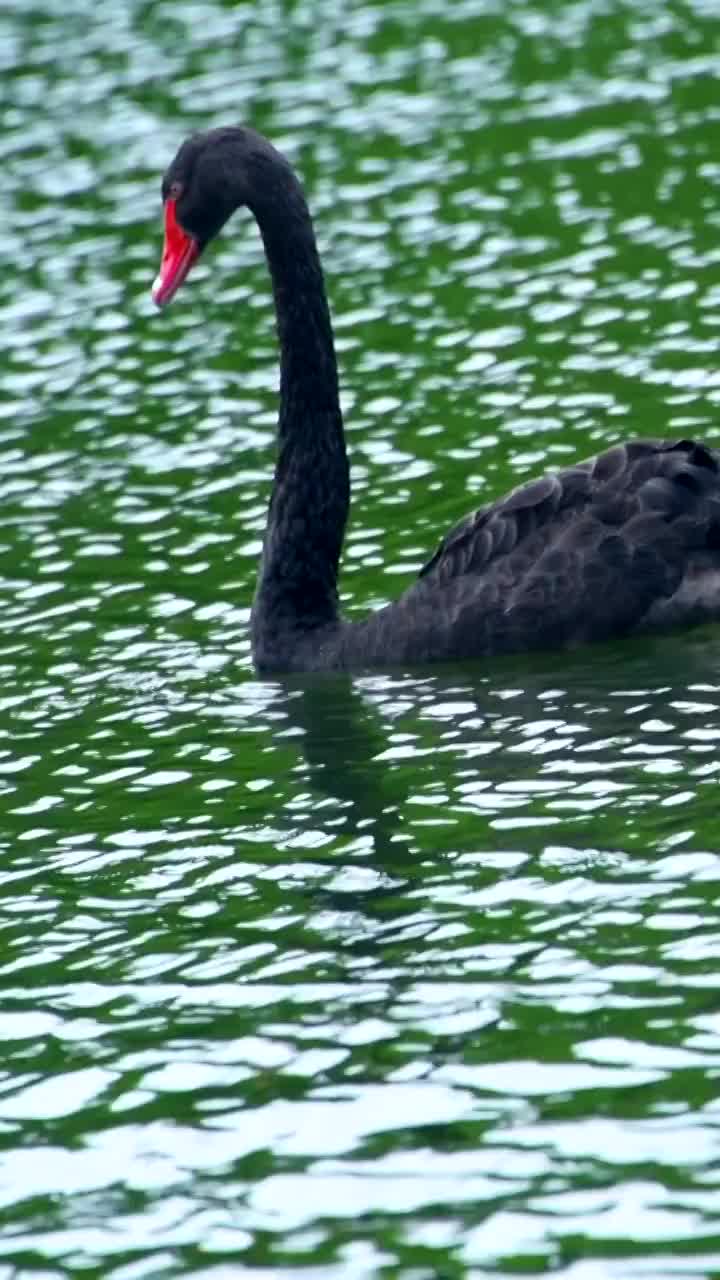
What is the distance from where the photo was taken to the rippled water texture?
7422 mm

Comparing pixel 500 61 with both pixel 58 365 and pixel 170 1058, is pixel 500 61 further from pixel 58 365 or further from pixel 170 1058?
pixel 170 1058

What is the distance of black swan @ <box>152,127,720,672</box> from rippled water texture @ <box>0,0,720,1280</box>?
22 cm

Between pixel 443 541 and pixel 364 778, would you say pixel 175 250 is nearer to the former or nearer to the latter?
pixel 443 541

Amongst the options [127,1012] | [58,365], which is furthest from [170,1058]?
[58,365]

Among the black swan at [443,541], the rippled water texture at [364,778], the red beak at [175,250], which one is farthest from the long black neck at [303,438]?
the rippled water texture at [364,778]

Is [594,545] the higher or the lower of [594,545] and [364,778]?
the higher

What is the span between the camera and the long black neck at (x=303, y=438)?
499 inches

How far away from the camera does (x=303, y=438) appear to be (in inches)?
504

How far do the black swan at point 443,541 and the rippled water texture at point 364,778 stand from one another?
8.6 inches

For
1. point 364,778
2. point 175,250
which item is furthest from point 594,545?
point 175,250

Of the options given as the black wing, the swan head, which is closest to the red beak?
the swan head

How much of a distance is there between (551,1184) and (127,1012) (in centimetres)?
200

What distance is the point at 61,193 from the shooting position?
72.7ft

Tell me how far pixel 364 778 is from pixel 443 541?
5.00 ft
